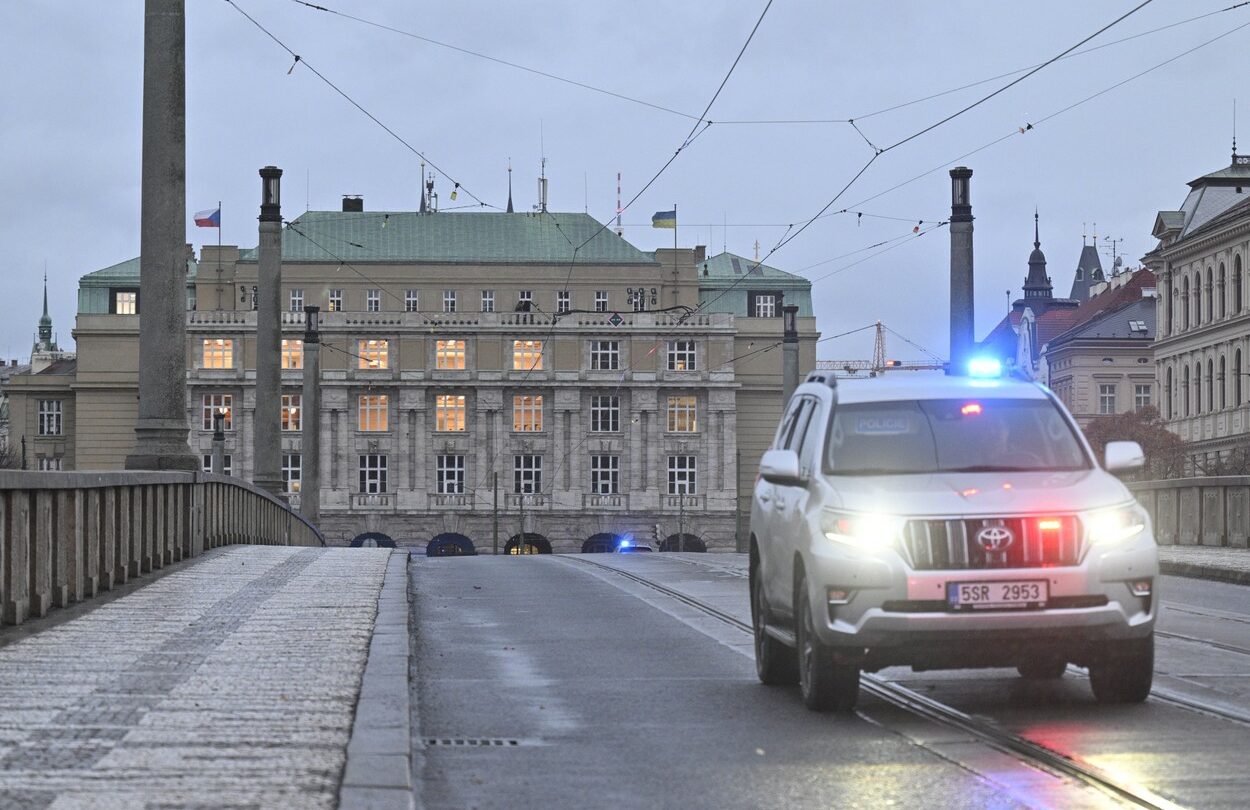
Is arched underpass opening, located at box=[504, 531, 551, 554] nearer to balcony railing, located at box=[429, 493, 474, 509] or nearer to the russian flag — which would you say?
balcony railing, located at box=[429, 493, 474, 509]

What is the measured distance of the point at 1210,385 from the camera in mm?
91688

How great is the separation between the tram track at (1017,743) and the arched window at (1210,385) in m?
81.7

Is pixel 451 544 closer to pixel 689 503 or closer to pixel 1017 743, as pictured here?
pixel 689 503

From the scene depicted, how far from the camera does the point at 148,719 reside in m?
9.55

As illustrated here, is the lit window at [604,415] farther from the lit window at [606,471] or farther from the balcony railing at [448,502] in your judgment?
the balcony railing at [448,502]

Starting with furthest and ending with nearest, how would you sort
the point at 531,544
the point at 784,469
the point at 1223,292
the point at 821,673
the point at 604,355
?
the point at 604,355 < the point at 531,544 < the point at 1223,292 < the point at 784,469 < the point at 821,673

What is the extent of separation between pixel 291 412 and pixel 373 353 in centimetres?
613

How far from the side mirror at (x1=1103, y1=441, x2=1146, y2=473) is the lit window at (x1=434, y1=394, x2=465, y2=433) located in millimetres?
106214

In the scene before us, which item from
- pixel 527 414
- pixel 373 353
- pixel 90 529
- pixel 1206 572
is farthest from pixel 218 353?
pixel 90 529

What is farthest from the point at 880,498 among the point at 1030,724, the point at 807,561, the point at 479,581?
the point at 479,581

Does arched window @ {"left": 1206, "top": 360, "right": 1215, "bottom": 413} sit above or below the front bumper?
above

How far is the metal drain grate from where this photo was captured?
385 inches

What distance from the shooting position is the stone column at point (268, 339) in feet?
128

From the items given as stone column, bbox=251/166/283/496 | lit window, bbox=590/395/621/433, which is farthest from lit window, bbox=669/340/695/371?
stone column, bbox=251/166/283/496
